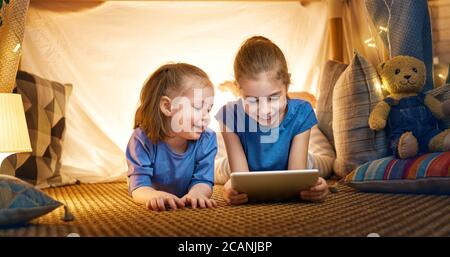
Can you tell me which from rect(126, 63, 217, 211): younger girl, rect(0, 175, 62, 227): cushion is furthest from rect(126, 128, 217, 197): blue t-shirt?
rect(0, 175, 62, 227): cushion

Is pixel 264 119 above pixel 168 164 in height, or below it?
above

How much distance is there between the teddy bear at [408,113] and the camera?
1.61 m

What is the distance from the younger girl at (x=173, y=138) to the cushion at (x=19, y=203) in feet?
1.06

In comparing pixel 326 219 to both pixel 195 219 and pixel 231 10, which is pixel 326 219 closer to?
pixel 195 219

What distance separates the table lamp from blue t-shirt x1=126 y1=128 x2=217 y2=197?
410 millimetres

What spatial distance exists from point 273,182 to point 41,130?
121cm

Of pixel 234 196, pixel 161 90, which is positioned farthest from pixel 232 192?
pixel 161 90

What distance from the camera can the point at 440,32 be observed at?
93.9 inches

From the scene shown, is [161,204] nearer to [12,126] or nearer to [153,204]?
[153,204]

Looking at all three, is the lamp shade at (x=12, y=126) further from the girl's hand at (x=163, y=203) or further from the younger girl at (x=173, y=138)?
the girl's hand at (x=163, y=203)

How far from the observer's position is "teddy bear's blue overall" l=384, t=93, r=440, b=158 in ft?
5.51

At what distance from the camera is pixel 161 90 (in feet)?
4.73

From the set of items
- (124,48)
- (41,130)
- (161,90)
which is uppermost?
(124,48)
